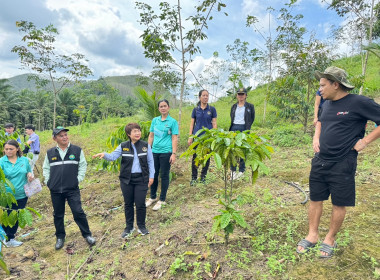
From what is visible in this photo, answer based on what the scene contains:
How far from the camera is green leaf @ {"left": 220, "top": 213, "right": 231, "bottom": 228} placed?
2.37 meters

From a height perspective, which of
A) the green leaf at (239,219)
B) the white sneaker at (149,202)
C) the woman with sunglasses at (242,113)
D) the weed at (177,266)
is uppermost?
the woman with sunglasses at (242,113)

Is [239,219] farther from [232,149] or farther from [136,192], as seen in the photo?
[136,192]

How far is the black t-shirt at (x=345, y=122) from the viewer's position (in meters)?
2.15

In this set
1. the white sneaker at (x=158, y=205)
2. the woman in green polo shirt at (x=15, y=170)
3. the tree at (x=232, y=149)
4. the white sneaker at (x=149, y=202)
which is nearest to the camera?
the tree at (x=232, y=149)

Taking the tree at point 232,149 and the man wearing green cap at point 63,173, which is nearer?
the tree at point 232,149

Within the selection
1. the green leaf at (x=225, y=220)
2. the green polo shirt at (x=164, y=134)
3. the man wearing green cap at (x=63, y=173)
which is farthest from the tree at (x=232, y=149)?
the man wearing green cap at (x=63, y=173)

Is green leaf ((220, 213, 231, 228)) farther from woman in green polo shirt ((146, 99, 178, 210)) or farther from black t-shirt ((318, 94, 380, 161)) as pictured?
woman in green polo shirt ((146, 99, 178, 210))

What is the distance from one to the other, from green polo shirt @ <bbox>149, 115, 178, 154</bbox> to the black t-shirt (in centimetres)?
238

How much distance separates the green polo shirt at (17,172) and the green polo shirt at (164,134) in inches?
78.8

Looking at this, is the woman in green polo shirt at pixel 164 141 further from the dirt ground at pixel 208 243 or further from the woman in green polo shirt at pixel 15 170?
the woman in green polo shirt at pixel 15 170

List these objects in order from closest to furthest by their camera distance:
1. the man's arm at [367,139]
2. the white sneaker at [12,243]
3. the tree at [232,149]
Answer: the man's arm at [367,139], the tree at [232,149], the white sneaker at [12,243]

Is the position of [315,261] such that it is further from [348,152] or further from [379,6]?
[379,6]

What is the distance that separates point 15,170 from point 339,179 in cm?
429

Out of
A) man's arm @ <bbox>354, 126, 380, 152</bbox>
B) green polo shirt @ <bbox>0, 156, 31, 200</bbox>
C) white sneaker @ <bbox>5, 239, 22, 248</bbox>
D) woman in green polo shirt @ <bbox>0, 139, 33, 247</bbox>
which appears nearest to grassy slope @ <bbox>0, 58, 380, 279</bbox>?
white sneaker @ <bbox>5, 239, 22, 248</bbox>
